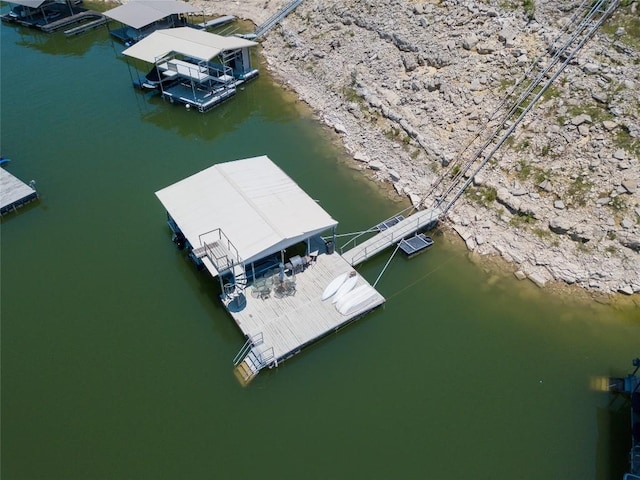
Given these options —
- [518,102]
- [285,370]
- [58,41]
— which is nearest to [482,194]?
[518,102]

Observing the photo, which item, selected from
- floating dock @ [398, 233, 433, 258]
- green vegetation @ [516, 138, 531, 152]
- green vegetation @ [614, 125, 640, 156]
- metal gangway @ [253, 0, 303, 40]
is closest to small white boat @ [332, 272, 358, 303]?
floating dock @ [398, 233, 433, 258]

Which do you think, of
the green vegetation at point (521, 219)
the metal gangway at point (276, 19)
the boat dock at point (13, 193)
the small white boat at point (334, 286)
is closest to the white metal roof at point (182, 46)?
the metal gangway at point (276, 19)

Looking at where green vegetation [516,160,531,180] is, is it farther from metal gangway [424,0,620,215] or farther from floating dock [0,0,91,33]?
floating dock [0,0,91,33]

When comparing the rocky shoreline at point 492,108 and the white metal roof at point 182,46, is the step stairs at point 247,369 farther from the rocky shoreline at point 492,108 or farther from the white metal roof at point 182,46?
the white metal roof at point 182,46

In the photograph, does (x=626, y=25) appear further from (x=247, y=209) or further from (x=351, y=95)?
(x=247, y=209)

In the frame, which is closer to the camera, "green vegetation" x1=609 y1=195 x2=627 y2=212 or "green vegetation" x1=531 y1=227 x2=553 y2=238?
"green vegetation" x1=609 y1=195 x2=627 y2=212

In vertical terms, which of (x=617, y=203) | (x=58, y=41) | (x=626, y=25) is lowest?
(x=617, y=203)

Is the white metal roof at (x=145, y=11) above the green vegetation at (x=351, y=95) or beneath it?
above
